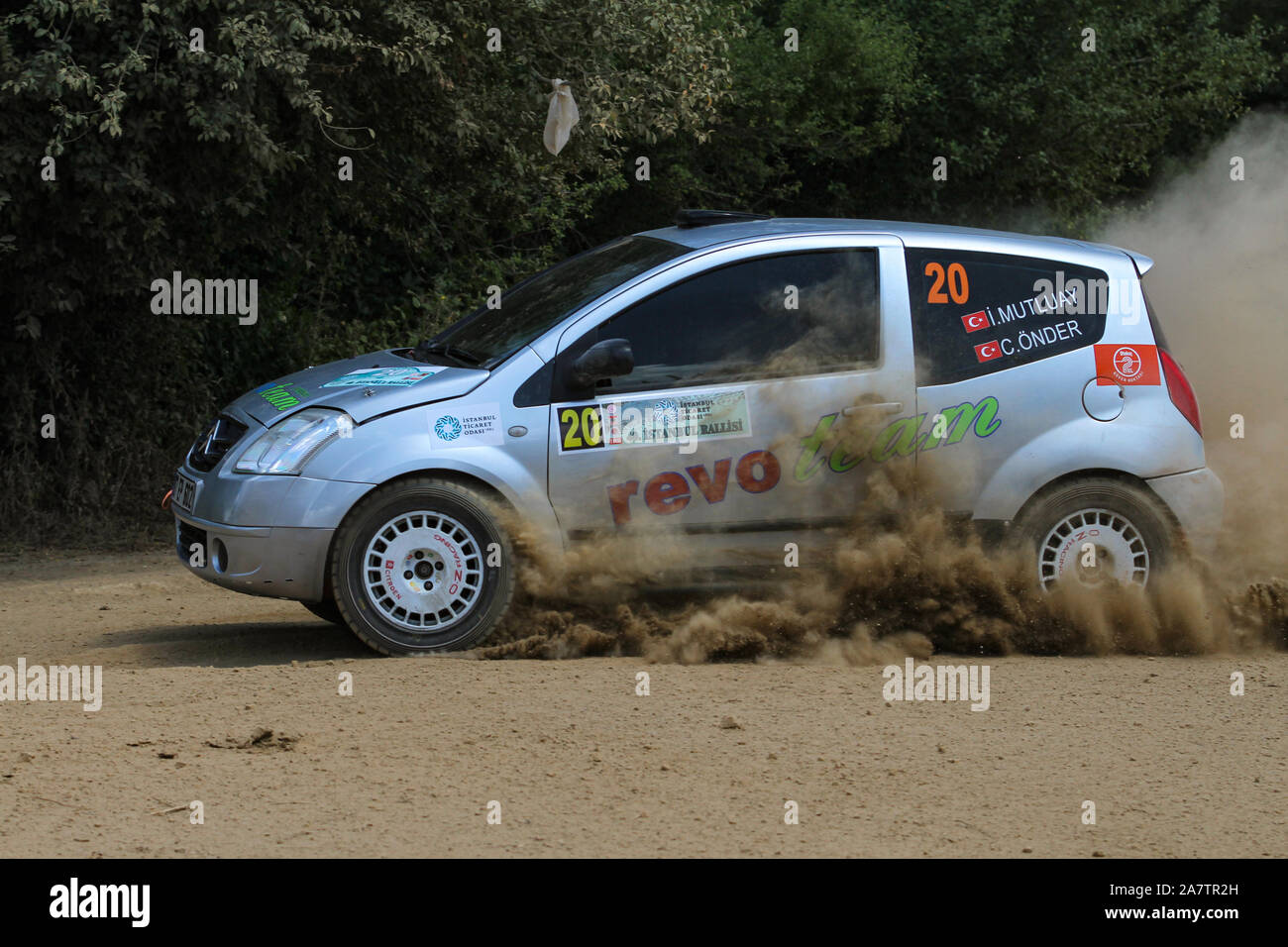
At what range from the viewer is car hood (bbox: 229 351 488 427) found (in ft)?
21.7

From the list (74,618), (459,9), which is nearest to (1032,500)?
(74,618)

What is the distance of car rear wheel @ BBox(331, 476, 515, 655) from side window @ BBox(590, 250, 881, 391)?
0.86 meters

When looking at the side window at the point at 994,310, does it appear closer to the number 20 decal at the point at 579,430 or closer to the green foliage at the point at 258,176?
the number 20 decal at the point at 579,430

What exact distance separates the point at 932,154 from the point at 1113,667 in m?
11.6

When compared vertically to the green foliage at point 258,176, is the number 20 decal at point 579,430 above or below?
below

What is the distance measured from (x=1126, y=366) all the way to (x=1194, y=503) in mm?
710

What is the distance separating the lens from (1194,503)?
7.11m

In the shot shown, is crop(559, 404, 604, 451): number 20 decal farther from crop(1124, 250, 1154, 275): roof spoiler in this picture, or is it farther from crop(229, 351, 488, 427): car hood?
crop(1124, 250, 1154, 275): roof spoiler

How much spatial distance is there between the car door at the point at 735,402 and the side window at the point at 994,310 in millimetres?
127

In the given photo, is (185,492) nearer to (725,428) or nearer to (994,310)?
(725,428)

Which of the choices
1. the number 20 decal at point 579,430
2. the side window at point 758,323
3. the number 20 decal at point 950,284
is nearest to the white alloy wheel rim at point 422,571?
the number 20 decal at point 579,430

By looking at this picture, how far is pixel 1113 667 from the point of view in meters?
6.72

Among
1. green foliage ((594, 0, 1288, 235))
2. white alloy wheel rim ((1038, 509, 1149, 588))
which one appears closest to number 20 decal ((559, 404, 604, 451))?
white alloy wheel rim ((1038, 509, 1149, 588))

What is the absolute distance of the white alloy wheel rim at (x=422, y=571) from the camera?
257 inches
